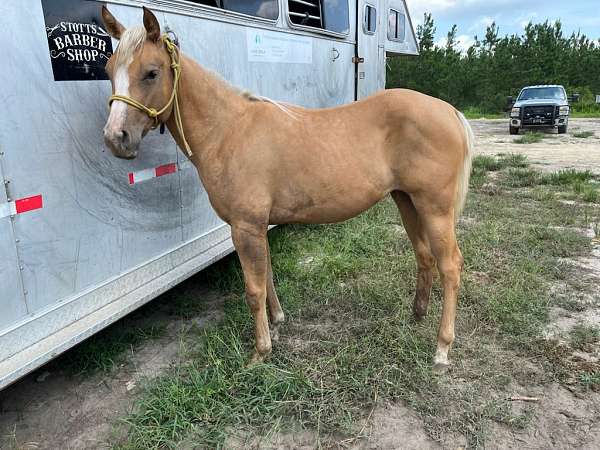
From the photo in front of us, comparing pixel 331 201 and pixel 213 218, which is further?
pixel 213 218

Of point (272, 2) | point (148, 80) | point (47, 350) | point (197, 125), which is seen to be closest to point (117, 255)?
point (47, 350)

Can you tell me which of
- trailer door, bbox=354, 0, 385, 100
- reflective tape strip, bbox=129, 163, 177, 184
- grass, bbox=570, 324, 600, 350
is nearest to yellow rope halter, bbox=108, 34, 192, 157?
reflective tape strip, bbox=129, 163, 177, 184

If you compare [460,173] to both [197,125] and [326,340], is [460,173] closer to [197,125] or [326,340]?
[326,340]

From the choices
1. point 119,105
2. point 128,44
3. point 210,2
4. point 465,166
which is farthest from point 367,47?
point 119,105

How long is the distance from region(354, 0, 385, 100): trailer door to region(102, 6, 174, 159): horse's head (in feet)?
13.9

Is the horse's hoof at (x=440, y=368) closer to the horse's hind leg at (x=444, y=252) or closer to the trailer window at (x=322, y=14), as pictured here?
the horse's hind leg at (x=444, y=252)

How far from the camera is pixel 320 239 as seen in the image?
502 centimetres

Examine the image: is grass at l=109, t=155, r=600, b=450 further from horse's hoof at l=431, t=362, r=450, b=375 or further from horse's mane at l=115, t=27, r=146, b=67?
horse's mane at l=115, t=27, r=146, b=67

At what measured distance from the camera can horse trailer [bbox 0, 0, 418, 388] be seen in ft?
6.97

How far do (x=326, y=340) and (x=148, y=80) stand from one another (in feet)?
6.51

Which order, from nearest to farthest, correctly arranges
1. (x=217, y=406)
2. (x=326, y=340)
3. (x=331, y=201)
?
(x=217, y=406), (x=331, y=201), (x=326, y=340)

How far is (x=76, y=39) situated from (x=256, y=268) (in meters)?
1.56

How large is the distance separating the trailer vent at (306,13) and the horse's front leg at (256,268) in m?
2.58

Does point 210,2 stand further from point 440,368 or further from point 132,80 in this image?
point 440,368
